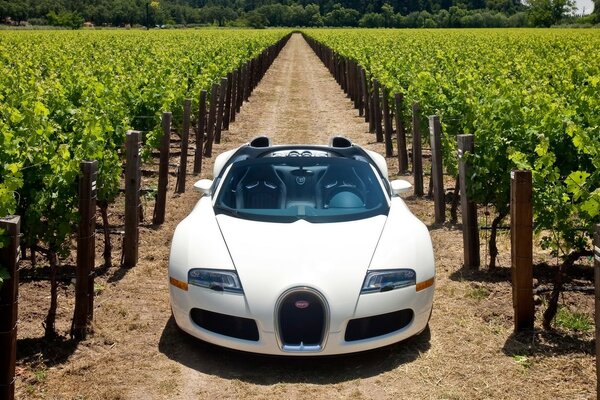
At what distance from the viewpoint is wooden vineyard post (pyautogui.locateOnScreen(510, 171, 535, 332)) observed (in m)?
6.25

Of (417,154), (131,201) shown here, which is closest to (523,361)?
(131,201)

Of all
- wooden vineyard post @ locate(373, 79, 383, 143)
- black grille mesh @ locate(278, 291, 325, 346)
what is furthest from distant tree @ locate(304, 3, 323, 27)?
black grille mesh @ locate(278, 291, 325, 346)

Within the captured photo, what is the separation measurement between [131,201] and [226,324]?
335cm

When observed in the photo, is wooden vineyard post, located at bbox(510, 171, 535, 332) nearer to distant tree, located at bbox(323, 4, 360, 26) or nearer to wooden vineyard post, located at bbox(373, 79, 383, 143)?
wooden vineyard post, located at bbox(373, 79, 383, 143)

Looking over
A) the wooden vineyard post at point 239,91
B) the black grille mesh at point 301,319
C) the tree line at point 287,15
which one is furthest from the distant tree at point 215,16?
the black grille mesh at point 301,319

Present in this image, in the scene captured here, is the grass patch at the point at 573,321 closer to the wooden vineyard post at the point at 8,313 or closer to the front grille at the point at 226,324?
the front grille at the point at 226,324

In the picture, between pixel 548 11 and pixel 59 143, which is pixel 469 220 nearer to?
pixel 59 143

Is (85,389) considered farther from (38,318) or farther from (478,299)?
(478,299)

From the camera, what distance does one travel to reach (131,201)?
28.6 ft

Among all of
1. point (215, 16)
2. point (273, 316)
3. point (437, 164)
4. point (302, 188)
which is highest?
point (215, 16)

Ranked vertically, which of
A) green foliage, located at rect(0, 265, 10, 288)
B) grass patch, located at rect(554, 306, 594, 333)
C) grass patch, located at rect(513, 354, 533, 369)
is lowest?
grass patch, located at rect(513, 354, 533, 369)

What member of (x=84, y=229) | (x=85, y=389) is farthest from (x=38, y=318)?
(x=85, y=389)

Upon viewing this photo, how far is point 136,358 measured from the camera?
594 centimetres

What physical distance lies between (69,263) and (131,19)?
13011 centimetres
